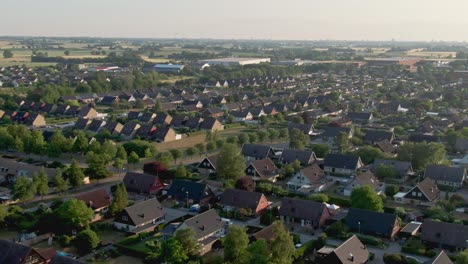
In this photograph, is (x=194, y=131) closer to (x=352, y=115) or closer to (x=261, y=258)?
(x=352, y=115)

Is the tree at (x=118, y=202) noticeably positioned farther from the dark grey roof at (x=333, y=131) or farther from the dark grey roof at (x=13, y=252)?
the dark grey roof at (x=333, y=131)

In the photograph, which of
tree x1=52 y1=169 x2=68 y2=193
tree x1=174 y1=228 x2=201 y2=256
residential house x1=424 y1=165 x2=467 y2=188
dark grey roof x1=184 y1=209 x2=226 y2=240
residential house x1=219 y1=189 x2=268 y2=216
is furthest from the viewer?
residential house x1=424 y1=165 x2=467 y2=188

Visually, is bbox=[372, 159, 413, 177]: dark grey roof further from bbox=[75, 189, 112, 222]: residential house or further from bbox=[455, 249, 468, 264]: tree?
bbox=[75, 189, 112, 222]: residential house

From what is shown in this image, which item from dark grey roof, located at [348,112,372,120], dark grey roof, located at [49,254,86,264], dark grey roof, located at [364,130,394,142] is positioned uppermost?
dark grey roof, located at [49,254,86,264]

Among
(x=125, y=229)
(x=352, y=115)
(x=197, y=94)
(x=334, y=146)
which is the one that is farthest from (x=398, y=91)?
(x=125, y=229)

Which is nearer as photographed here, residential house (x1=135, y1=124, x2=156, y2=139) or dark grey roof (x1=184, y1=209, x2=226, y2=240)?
dark grey roof (x1=184, y1=209, x2=226, y2=240)

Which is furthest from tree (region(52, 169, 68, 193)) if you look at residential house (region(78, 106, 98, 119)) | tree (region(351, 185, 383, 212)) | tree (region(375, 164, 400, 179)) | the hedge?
residential house (region(78, 106, 98, 119))

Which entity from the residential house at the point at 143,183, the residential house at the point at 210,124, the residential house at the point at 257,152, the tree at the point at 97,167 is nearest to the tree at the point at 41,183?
the tree at the point at 97,167
